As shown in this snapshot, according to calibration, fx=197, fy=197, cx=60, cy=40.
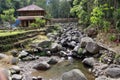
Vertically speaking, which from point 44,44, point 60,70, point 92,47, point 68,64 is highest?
point 92,47

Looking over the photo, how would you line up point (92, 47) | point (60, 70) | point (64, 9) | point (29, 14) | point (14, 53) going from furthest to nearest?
point (64, 9)
point (29, 14)
point (14, 53)
point (92, 47)
point (60, 70)

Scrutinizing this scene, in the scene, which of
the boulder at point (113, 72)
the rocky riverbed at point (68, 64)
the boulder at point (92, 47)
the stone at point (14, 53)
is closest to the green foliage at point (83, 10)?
the rocky riverbed at point (68, 64)

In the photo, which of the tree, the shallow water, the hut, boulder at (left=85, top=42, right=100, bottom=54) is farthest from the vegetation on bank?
the tree

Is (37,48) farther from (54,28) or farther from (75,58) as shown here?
(54,28)

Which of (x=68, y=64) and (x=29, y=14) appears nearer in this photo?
(x=68, y=64)

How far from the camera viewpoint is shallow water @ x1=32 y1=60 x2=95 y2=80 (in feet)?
38.8

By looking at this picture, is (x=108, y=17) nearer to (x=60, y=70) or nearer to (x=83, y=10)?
(x=83, y=10)

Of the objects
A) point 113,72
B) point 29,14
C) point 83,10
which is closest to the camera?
point 113,72

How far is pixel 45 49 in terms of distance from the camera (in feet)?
66.0

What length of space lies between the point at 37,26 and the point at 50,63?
65.0 ft

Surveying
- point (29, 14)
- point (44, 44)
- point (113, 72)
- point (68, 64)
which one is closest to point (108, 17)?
point (44, 44)

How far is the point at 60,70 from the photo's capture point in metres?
13.3

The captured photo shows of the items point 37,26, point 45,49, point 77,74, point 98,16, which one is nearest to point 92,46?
point 98,16

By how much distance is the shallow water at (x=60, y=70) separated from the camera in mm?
11833
